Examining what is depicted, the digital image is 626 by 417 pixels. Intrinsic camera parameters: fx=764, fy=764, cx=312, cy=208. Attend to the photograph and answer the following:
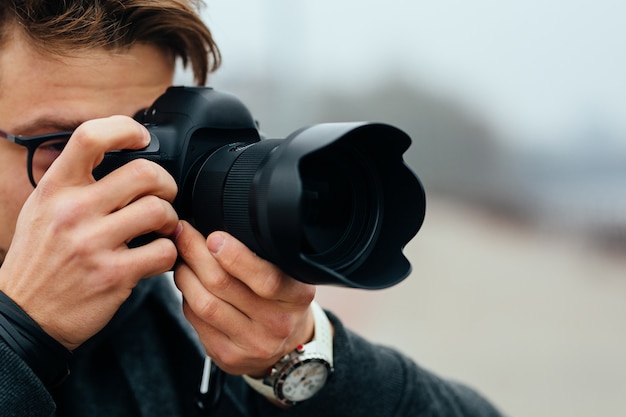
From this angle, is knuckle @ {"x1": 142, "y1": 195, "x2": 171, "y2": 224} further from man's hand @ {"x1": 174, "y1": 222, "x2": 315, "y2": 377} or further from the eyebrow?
the eyebrow

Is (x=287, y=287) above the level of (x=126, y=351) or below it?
above

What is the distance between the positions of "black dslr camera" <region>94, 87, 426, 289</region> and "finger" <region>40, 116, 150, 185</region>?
4cm

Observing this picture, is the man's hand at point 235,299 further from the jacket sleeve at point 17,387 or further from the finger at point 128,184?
the jacket sleeve at point 17,387

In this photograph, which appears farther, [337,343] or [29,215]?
[337,343]

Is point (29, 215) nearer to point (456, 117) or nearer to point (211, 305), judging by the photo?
point (211, 305)

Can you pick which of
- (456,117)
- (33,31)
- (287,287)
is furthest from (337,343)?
(456,117)

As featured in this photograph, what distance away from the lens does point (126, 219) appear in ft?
2.43

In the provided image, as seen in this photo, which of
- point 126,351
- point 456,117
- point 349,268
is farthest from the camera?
point 456,117

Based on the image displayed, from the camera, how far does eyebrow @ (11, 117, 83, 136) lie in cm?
94

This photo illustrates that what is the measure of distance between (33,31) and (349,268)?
0.52 metres

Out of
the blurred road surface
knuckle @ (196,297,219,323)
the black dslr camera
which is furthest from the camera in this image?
the blurred road surface

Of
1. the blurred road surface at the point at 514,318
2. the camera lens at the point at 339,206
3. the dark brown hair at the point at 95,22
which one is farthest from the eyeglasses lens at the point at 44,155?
the blurred road surface at the point at 514,318

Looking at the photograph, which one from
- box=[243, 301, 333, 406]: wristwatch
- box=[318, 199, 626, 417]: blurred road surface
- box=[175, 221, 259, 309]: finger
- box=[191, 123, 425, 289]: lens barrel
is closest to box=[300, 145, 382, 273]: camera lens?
box=[191, 123, 425, 289]: lens barrel

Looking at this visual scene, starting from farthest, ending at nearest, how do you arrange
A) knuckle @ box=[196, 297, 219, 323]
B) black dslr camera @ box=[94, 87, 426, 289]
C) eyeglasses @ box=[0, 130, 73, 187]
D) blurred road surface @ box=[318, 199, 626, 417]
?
1. blurred road surface @ box=[318, 199, 626, 417]
2. eyeglasses @ box=[0, 130, 73, 187]
3. knuckle @ box=[196, 297, 219, 323]
4. black dslr camera @ box=[94, 87, 426, 289]
